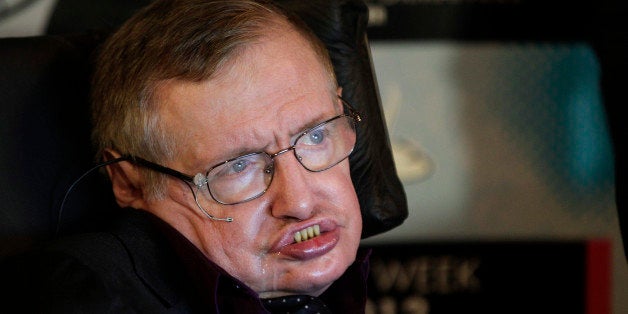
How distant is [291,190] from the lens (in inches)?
49.1

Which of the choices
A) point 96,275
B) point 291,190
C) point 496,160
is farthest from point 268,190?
point 496,160

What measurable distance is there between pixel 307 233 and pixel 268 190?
0.09 metres

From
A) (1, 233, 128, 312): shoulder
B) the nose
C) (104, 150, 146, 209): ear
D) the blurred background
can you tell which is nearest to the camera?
(1, 233, 128, 312): shoulder

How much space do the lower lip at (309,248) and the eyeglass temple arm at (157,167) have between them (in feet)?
0.60

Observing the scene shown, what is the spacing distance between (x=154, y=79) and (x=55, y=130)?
0.83 ft

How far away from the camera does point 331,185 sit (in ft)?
4.30

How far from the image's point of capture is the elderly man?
1242 millimetres

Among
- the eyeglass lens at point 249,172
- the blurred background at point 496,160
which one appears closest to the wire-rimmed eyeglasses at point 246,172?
the eyeglass lens at point 249,172

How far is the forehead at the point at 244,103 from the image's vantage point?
1242 mm

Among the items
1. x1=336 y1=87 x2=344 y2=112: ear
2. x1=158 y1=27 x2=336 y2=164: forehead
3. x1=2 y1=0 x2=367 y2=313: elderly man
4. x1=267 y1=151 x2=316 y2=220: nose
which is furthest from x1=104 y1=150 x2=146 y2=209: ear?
x1=336 y1=87 x2=344 y2=112: ear

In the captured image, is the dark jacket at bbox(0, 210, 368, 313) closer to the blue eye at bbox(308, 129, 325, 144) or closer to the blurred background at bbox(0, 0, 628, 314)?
the blue eye at bbox(308, 129, 325, 144)

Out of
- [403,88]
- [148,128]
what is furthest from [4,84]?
[403,88]

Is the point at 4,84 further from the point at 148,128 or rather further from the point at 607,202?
the point at 607,202

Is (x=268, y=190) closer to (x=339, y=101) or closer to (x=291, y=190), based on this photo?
(x=291, y=190)
